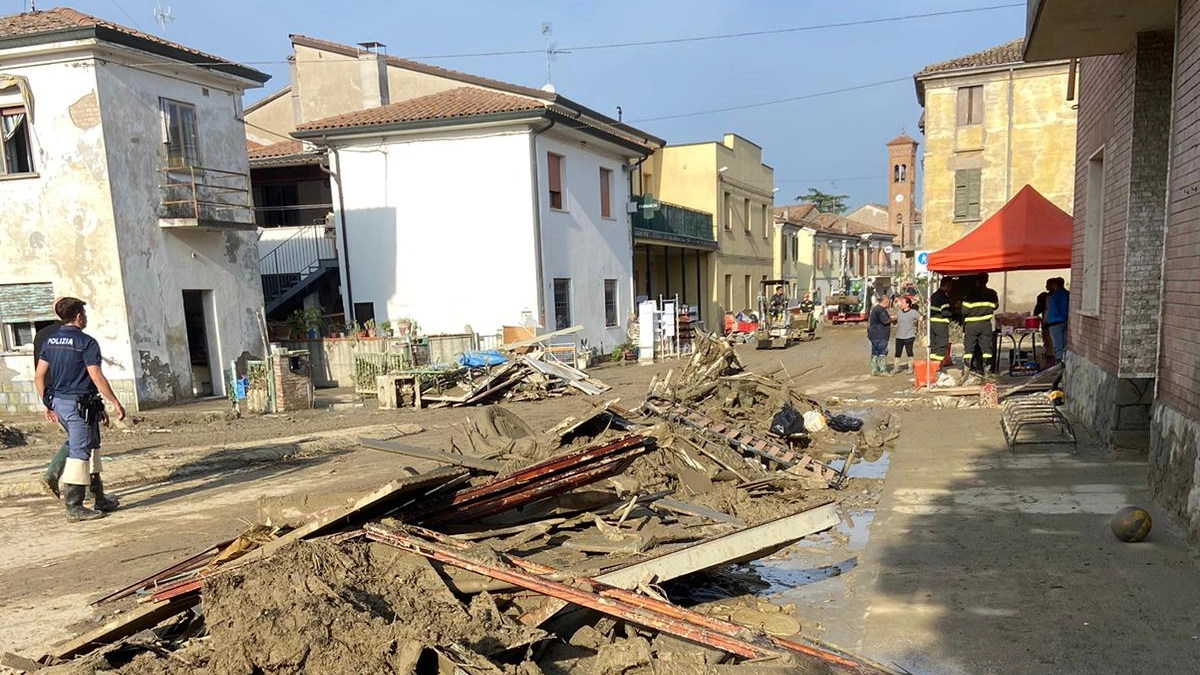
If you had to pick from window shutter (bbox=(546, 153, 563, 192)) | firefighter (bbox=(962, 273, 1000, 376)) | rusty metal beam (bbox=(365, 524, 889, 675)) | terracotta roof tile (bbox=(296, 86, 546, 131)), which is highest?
terracotta roof tile (bbox=(296, 86, 546, 131))

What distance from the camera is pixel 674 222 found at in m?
25.2

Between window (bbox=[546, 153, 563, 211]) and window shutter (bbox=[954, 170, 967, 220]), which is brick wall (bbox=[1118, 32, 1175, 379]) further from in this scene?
window shutter (bbox=[954, 170, 967, 220])

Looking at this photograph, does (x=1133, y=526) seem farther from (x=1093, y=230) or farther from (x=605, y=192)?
(x=605, y=192)

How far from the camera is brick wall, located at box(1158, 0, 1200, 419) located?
15.7 ft

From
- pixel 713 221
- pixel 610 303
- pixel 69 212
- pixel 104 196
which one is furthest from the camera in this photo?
pixel 713 221

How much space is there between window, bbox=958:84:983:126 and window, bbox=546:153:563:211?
1564cm

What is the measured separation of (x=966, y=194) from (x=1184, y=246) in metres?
22.6

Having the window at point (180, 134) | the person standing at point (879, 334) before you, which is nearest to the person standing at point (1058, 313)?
the person standing at point (879, 334)

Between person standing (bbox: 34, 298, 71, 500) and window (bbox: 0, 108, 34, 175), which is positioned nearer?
person standing (bbox: 34, 298, 71, 500)

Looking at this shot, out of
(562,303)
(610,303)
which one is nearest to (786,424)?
(562,303)

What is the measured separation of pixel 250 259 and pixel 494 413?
468 inches

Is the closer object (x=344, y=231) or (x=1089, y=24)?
(x=1089, y=24)

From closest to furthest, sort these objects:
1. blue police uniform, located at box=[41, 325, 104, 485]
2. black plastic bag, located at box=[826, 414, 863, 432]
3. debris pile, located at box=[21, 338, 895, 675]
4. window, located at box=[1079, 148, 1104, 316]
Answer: debris pile, located at box=[21, 338, 895, 675] → blue police uniform, located at box=[41, 325, 104, 485] → window, located at box=[1079, 148, 1104, 316] → black plastic bag, located at box=[826, 414, 863, 432]

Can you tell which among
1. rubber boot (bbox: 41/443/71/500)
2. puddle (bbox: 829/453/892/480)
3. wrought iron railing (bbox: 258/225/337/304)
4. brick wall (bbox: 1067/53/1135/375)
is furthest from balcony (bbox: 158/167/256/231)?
brick wall (bbox: 1067/53/1135/375)
